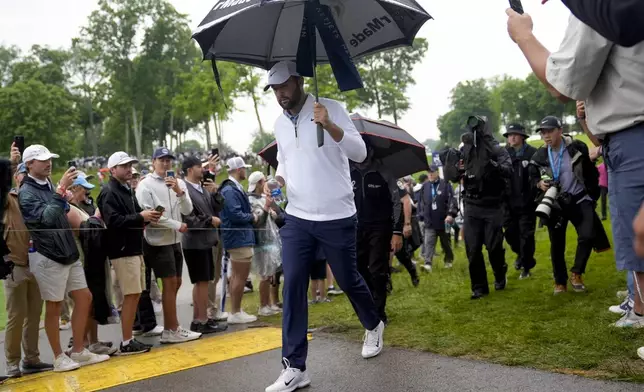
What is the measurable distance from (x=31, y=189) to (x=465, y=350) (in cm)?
428

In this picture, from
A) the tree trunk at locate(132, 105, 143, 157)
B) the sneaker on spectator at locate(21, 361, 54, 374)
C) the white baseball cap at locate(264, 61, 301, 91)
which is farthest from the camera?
the tree trunk at locate(132, 105, 143, 157)

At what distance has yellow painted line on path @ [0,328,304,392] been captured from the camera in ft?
17.6

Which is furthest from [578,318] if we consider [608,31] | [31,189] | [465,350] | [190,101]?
[190,101]

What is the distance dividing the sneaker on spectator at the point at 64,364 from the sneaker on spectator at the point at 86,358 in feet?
0.57

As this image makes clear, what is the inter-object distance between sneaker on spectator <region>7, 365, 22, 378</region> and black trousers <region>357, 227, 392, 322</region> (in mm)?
3541

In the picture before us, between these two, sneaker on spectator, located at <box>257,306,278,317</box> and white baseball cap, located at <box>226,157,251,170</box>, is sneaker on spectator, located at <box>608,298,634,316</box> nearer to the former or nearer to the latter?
sneaker on spectator, located at <box>257,306,278,317</box>

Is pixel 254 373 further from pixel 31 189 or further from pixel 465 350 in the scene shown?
pixel 31 189

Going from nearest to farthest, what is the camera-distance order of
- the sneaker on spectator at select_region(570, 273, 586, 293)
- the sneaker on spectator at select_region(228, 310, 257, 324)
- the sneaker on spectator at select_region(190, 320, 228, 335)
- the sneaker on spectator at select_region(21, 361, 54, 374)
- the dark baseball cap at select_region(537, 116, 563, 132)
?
the sneaker on spectator at select_region(21, 361, 54, 374), the dark baseball cap at select_region(537, 116, 563, 132), the sneaker on spectator at select_region(570, 273, 586, 293), the sneaker on spectator at select_region(190, 320, 228, 335), the sneaker on spectator at select_region(228, 310, 257, 324)

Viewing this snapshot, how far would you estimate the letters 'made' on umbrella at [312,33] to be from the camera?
4.89 m

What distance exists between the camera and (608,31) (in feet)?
8.20

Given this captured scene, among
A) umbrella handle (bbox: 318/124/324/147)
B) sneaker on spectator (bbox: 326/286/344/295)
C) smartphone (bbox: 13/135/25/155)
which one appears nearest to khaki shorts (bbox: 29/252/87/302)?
smartphone (bbox: 13/135/25/155)

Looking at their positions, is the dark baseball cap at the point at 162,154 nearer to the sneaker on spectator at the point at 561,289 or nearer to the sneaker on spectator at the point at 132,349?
the sneaker on spectator at the point at 132,349

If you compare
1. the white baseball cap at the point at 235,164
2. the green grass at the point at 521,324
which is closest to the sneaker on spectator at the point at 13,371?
the green grass at the point at 521,324

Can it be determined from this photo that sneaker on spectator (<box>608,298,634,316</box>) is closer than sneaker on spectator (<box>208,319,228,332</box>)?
Yes
